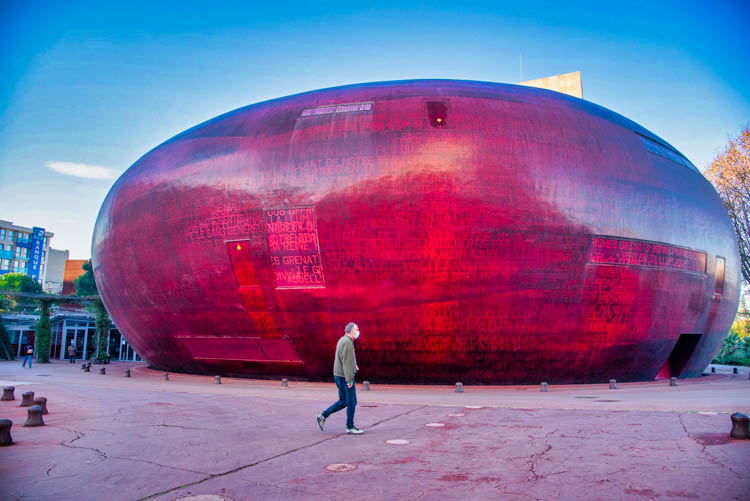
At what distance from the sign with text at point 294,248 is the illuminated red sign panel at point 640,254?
28.7ft

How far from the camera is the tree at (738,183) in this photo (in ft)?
116

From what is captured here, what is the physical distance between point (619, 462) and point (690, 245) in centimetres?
1539

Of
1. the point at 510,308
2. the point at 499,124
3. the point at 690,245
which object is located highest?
the point at 499,124

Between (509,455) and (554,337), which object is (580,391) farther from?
(509,455)

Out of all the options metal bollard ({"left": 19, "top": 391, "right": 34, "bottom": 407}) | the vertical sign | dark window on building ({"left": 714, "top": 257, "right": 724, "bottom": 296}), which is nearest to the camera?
metal bollard ({"left": 19, "top": 391, "right": 34, "bottom": 407})

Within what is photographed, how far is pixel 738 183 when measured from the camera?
36062 mm

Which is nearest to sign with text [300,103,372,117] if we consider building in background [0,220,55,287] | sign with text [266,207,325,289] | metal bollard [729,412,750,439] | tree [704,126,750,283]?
sign with text [266,207,325,289]

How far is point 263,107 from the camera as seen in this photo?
776 inches

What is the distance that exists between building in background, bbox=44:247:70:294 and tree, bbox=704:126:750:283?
100m

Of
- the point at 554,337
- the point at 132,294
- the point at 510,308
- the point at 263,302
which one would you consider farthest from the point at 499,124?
the point at 132,294

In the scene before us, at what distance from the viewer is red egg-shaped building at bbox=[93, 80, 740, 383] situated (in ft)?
50.3

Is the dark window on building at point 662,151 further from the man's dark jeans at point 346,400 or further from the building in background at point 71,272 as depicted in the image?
the building in background at point 71,272

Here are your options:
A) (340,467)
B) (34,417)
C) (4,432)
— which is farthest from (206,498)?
(34,417)

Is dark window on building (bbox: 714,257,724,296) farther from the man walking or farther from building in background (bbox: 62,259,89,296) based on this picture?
building in background (bbox: 62,259,89,296)
